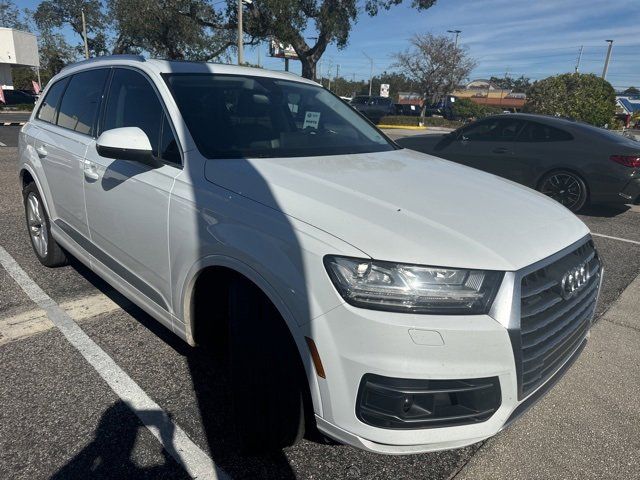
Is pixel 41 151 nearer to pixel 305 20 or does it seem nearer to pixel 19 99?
pixel 305 20

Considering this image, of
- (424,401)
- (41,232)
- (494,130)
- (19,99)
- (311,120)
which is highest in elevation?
(311,120)

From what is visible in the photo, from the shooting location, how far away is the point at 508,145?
784 centimetres

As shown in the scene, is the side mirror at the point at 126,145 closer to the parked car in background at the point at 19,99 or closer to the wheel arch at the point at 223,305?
the wheel arch at the point at 223,305

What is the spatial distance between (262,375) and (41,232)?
3.22m

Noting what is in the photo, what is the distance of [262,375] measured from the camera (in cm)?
208

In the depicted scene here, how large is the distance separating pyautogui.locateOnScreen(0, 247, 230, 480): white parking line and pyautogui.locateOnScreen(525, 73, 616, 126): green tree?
732 inches

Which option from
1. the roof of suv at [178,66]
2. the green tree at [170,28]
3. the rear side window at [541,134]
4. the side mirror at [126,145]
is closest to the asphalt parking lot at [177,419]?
the side mirror at [126,145]

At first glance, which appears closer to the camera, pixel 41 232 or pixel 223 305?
pixel 223 305

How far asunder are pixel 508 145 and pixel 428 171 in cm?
565

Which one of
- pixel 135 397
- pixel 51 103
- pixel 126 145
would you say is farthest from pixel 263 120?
pixel 51 103

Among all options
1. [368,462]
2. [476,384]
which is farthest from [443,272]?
[368,462]

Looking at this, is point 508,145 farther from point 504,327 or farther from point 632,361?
point 504,327

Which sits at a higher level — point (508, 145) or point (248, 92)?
point (248, 92)

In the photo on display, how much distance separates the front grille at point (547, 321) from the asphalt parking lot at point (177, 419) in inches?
21.0
